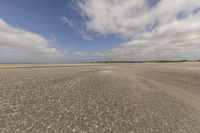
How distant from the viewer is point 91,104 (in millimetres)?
9859

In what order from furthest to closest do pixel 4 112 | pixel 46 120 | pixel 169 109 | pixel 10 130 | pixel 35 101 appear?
pixel 35 101 < pixel 169 109 < pixel 4 112 < pixel 46 120 < pixel 10 130

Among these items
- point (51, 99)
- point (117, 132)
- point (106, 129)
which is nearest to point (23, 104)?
point (51, 99)

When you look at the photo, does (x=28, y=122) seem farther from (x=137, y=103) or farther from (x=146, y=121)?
(x=137, y=103)

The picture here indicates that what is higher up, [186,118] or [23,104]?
[23,104]

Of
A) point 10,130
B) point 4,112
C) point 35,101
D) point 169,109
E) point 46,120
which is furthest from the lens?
point 35,101

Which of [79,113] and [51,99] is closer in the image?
[79,113]

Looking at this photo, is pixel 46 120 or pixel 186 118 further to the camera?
pixel 186 118

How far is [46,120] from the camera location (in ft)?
24.1

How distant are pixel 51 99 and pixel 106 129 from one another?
20.3 ft

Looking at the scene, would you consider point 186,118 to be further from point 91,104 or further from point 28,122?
point 28,122

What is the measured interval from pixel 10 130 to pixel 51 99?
174 inches

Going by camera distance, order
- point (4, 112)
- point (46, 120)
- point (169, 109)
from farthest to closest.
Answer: point (169, 109)
point (4, 112)
point (46, 120)

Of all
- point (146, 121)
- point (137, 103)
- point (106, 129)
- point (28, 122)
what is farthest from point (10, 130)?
point (137, 103)

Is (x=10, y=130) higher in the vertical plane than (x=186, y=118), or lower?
higher
